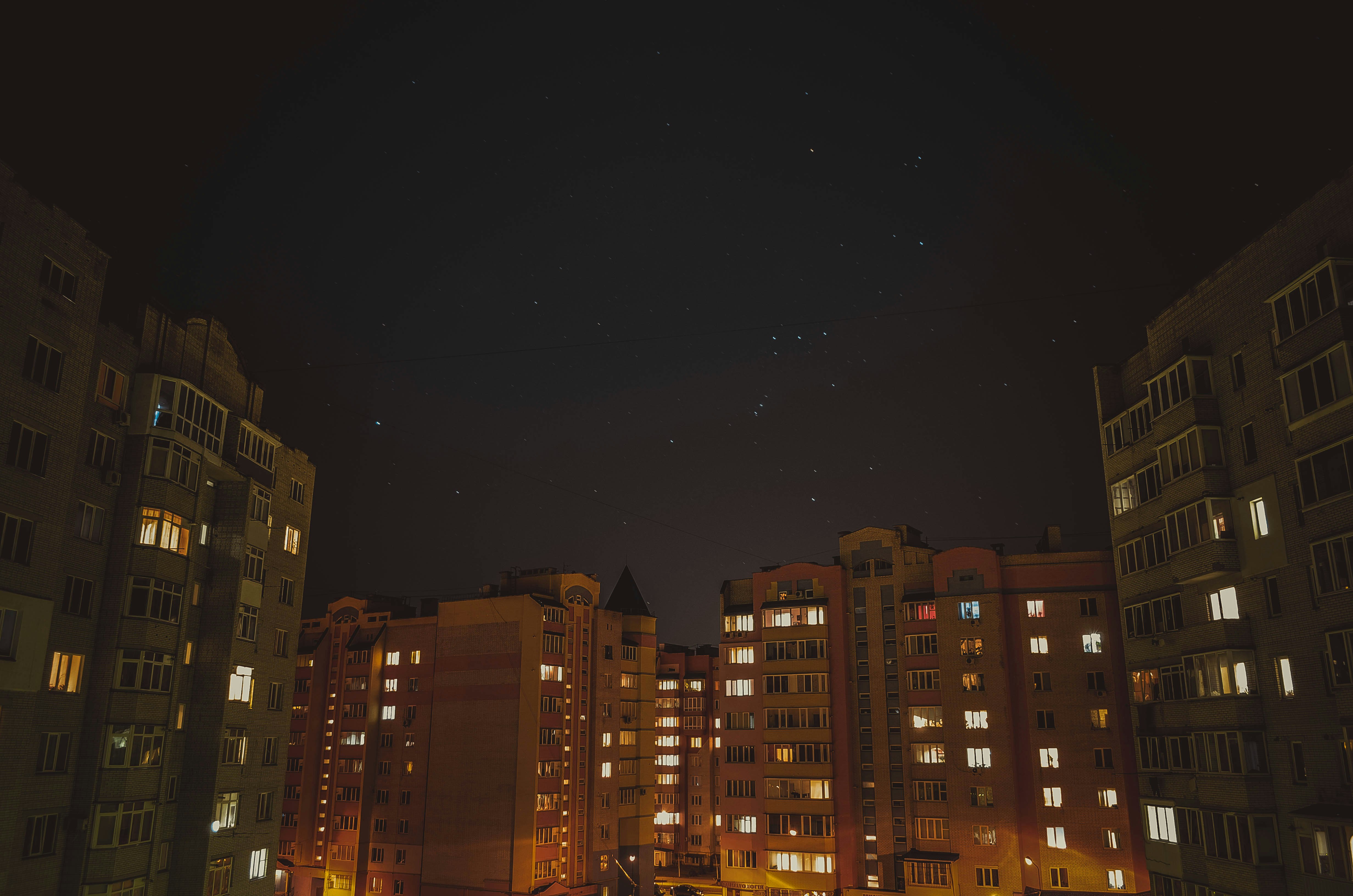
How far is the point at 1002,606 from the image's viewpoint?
217ft

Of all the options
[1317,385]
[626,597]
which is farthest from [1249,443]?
[626,597]

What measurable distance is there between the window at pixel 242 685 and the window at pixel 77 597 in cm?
722

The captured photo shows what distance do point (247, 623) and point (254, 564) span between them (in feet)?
8.51

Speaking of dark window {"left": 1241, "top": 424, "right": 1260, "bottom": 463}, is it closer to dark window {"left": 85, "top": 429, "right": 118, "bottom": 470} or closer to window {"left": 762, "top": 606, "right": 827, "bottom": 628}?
dark window {"left": 85, "top": 429, "right": 118, "bottom": 470}

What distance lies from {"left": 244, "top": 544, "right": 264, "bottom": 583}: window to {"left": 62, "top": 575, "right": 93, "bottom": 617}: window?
24.7ft

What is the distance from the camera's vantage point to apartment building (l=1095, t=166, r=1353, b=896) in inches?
1091

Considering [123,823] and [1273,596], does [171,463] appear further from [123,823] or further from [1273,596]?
[1273,596]

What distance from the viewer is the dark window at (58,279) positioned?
2892 centimetres

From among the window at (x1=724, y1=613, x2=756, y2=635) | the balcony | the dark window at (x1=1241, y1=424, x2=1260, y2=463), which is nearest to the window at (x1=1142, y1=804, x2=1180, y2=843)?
the balcony

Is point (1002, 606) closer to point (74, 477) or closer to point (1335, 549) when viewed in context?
point (1335, 549)

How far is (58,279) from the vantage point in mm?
29516

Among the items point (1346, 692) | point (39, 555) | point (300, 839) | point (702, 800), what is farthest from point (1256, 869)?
point (702, 800)

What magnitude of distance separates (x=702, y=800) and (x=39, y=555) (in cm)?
10376

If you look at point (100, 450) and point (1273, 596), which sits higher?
point (100, 450)
